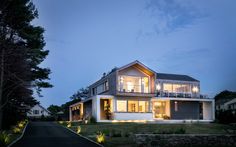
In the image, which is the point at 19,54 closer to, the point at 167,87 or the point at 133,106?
the point at 133,106

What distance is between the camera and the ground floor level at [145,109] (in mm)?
41906

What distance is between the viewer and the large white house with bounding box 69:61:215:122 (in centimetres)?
4212

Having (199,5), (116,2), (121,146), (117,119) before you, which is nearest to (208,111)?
(117,119)

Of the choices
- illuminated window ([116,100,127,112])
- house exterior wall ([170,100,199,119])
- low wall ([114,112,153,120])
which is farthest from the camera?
house exterior wall ([170,100,199,119])

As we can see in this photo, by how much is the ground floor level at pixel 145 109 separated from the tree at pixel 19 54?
8.47 metres

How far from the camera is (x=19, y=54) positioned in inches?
457

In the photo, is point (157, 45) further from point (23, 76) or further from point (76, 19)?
point (23, 76)

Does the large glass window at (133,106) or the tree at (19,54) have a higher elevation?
the tree at (19,54)

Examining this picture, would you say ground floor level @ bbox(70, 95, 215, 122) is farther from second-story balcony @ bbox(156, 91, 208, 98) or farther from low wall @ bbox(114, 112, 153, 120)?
second-story balcony @ bbox(156, 91, 208, 98)

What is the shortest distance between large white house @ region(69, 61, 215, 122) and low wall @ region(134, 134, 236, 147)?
764 inches

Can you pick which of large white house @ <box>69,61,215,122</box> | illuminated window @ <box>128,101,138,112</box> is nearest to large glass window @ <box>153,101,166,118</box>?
large white house @ <box>69,61,215,122</box>

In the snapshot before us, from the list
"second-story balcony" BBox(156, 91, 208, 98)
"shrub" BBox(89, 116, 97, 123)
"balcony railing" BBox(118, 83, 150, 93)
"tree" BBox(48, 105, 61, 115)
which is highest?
"balcony railing" BBox(118, 83, 150, 93)

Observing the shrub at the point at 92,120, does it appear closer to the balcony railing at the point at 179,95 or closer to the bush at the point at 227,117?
the balcony railing at the point at 179,95

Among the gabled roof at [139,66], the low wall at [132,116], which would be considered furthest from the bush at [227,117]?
the gabled roof at [139,66]
